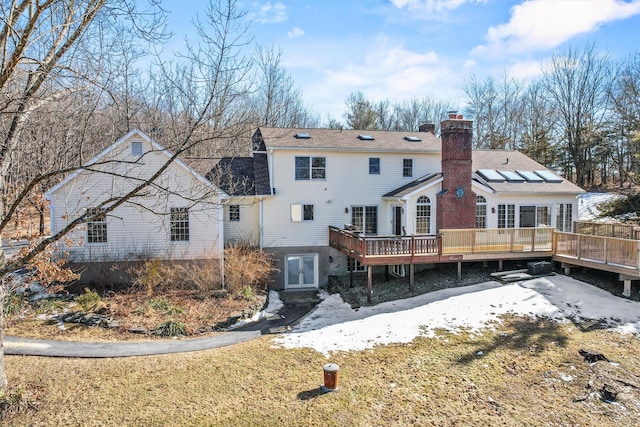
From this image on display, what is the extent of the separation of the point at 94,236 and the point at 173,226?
3.18 metres

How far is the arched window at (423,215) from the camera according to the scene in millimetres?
17750

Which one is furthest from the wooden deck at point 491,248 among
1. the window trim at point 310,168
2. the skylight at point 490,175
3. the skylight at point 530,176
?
the skylight at point 530,176

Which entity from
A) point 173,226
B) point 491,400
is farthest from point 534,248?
point 173,226

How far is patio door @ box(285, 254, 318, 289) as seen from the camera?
18.6 metres

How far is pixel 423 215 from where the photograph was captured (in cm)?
1786

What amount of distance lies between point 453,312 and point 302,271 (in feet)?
26.2

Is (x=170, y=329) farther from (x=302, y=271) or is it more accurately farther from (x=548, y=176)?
(x=548, y=176)

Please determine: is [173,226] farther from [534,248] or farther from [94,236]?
[534,248]

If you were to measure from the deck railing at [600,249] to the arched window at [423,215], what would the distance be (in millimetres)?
5265

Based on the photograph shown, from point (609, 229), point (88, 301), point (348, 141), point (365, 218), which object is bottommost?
point (88, 301)

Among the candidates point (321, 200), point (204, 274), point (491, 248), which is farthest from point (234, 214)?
point (491, 248)

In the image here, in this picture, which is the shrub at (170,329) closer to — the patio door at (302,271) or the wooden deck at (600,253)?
the patio door at (302,271)

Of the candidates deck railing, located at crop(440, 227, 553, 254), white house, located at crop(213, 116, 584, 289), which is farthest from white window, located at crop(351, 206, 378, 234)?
deck railing, located at crop(440, 227, 553, 254)

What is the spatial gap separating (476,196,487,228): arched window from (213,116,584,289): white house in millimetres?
48
